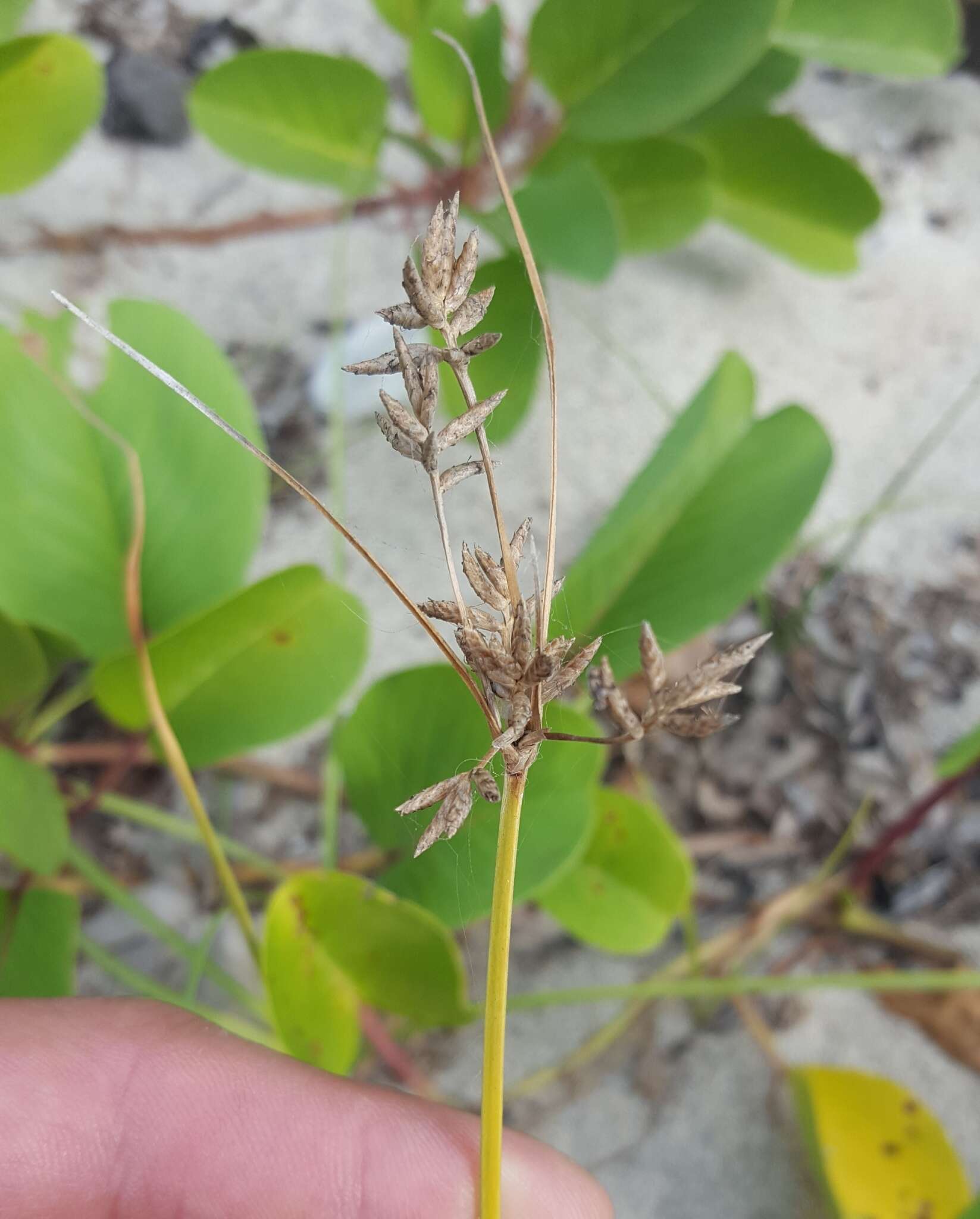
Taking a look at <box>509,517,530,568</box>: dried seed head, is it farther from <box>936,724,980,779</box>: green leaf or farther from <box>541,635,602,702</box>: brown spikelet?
<box>936,724,980,779</box>: green leaf

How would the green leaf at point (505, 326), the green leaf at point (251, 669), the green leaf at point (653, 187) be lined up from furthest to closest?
the green leaf at point (653, 187) < the green leaf at point (251, 669) < the green leaf at point (505, 326)

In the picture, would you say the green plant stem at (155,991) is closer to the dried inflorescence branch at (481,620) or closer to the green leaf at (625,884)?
the green leaf at (625,884)

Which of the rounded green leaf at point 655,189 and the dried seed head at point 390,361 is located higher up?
the dried seed head at point 390,361

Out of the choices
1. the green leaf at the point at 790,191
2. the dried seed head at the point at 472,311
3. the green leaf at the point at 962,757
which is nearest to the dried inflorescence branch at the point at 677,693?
the dried seed head at the point at 472,311

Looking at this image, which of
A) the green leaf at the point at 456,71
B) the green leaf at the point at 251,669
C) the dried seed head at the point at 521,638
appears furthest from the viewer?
the green leaf at the point at 456,71

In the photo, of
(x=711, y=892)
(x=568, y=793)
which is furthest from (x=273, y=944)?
(x=711, y=892)

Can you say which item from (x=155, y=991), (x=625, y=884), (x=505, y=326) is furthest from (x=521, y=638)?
(x=155, y=991)

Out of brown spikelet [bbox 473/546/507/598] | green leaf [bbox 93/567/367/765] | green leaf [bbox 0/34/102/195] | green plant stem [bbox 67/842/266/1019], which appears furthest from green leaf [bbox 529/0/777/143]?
green plant stem [bbox 67/842/266/1019]
